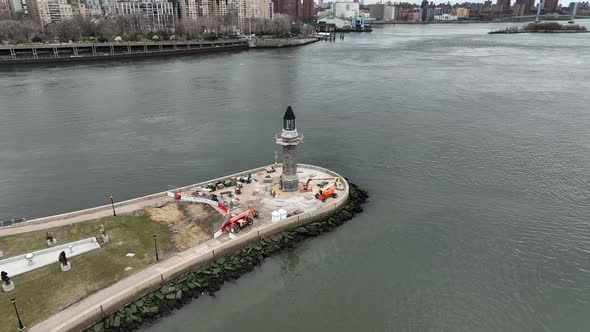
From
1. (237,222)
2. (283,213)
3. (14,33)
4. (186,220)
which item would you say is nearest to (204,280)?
(237,222)

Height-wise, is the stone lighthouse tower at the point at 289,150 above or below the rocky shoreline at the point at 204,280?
above

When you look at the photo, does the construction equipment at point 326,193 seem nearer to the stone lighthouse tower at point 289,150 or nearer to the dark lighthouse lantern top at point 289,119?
the stone lighthouse tower at point 289,150

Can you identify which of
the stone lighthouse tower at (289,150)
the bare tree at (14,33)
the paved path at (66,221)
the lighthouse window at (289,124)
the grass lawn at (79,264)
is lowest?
the grass lawn at (79,264)

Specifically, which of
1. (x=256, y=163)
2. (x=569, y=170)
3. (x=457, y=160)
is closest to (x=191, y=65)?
(x=256, y=163)

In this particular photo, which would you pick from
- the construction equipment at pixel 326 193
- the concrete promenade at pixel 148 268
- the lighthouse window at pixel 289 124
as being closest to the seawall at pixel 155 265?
the concrete promenade at pixel 148 268

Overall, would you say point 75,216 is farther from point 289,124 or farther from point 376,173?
point 376,173

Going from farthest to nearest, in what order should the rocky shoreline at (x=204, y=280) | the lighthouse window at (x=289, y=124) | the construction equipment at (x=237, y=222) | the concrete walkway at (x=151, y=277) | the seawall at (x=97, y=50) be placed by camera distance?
the seawall at (x=97, y=50)
the lighthouse window at (x=289, y=124)
the construction equipment at (x=237, y=222)
the rocky shoreline at (x=204, y=280)
the concrete walkway at (x=151, y=277)
